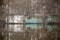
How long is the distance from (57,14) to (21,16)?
0.44 metres

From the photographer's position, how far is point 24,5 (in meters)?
1.63

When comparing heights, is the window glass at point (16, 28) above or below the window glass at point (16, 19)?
below

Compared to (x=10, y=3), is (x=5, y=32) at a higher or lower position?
lower

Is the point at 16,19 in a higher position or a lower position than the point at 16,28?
higher

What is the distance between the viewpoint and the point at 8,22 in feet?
5.30

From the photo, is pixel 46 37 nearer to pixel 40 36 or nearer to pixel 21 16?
pixel 40 36

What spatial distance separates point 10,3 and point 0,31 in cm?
37

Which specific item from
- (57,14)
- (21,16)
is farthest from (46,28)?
(21,16)

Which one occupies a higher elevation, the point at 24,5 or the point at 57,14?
the point at 24,5

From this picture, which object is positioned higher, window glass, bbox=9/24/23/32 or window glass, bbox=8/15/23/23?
window glass, bbox=8/15/23/23

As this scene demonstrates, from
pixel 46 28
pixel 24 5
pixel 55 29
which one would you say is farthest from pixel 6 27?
pixel 55 29

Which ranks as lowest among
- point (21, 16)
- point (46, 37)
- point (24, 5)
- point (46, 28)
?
point (46, 37)

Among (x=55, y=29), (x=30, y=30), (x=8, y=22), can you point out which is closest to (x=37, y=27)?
(x=30, y=30)

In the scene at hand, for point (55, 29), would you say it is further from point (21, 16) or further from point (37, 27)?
point (21, 16)
